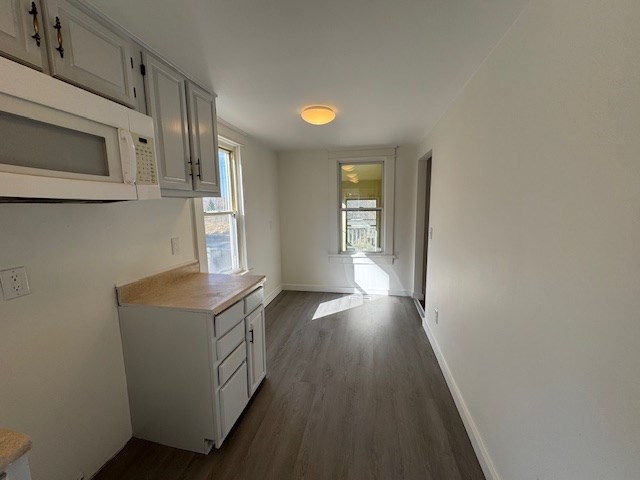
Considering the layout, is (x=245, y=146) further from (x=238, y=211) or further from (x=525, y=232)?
(x=525, y=232)

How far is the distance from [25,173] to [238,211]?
240cm

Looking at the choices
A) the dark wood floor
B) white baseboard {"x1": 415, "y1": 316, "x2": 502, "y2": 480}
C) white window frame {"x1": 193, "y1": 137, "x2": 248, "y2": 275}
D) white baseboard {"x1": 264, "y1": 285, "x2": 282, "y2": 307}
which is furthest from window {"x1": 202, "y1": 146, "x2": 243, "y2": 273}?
white baseboard {"x1": 415, "y1": 316, "x2": 502, "y2": 480}

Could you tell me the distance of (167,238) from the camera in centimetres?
203

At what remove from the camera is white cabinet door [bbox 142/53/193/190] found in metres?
1.54

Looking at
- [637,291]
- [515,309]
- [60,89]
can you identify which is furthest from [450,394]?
[60,89]

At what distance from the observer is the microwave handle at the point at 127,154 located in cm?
116

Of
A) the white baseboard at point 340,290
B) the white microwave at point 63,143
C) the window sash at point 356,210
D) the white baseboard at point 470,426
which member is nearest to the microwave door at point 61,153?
the white microwave at point 63,143

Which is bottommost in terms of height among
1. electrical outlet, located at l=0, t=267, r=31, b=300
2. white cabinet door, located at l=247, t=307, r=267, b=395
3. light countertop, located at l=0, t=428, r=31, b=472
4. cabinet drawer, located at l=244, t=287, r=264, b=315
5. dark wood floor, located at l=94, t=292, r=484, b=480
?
dark wood floor, located at l=94, t=292, r=484, b=480

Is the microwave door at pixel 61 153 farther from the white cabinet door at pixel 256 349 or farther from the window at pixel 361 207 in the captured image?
the window at pixel 361 207

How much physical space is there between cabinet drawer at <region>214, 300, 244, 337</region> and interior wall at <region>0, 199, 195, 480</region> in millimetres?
651

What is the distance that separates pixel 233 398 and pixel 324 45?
7.18ft

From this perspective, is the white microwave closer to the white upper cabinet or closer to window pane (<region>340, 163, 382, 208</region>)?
the white upper cabinet

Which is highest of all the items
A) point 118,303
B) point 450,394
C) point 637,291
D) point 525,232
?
point 525,232

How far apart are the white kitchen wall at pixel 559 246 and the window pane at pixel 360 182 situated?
2545 mm
